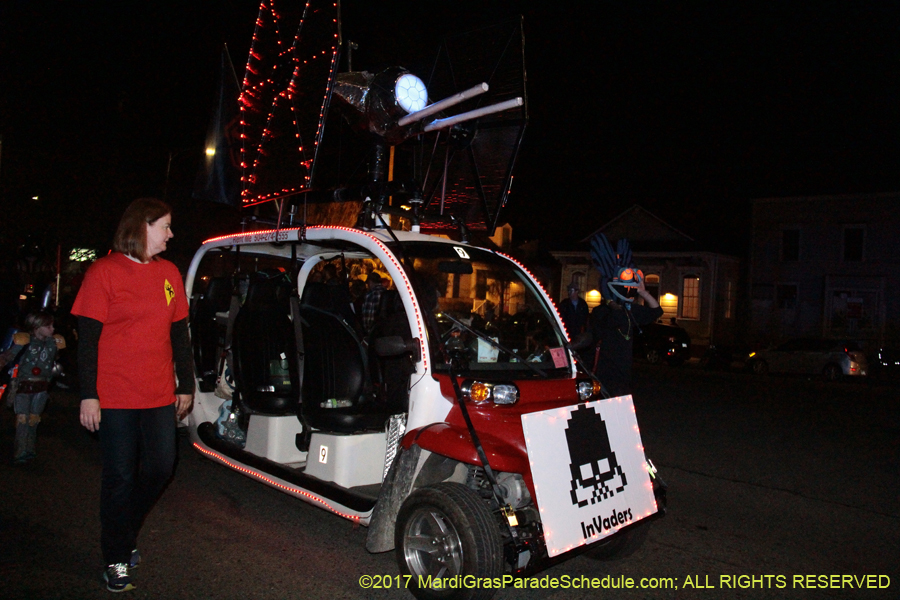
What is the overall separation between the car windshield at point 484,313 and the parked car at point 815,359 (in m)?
18.4

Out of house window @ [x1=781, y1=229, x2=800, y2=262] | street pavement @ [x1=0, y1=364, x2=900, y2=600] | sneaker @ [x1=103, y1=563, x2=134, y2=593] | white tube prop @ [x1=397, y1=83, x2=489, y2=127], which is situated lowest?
street pavement @ [x1=0, y1=364, x2=900, y2=600]

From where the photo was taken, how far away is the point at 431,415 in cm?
390

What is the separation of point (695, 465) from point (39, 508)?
614 centimetres

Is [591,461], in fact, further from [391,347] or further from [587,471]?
[391,347]

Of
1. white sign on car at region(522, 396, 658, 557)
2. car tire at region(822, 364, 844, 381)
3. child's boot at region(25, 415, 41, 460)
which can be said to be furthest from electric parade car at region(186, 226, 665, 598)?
car tire at region(822, 364, 844, 381)

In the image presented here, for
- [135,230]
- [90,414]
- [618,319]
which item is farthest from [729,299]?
[90,414]

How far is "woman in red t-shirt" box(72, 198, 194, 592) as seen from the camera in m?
3.49

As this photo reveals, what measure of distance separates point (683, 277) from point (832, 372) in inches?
435

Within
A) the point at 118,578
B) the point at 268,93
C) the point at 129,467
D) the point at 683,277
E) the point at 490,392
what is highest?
the point at 268,93

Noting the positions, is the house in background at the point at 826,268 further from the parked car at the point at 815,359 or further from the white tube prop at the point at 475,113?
the white tube prop at the point at 475,113

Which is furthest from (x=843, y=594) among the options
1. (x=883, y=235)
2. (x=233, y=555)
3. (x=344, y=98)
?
(x=883, y=235)

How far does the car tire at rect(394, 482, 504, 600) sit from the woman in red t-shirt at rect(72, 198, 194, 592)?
56.0 inches

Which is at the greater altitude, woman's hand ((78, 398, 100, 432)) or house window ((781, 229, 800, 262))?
house window ((781, 229, 800, 262))

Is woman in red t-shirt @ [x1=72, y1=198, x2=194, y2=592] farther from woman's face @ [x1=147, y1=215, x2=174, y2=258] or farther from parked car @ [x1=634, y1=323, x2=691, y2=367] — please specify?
parked car @ [x1=634, y1=323, x2=691, y2=367]
